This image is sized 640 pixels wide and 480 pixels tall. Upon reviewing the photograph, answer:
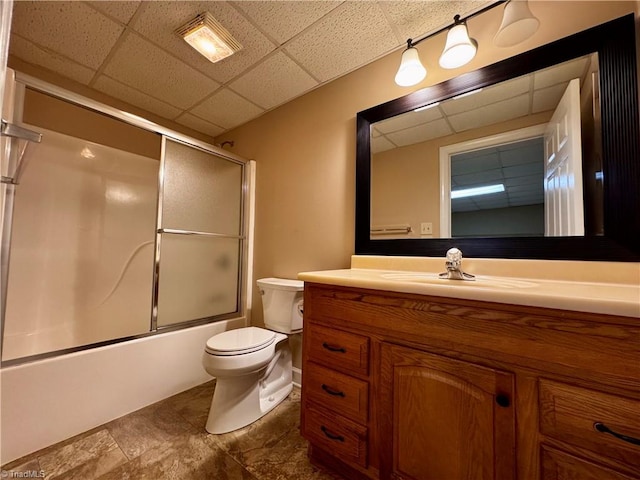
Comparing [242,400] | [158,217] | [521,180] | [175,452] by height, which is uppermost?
[521,180]

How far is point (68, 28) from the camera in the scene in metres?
1.37

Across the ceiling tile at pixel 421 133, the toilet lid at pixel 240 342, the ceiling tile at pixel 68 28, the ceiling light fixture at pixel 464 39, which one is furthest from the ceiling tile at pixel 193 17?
the toilet lid at pixel 240 342

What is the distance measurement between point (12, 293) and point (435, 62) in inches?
113

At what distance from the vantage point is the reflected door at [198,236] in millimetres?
1835

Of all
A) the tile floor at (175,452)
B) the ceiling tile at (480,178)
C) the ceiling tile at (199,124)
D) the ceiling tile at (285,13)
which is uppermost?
the ceiling tile at (285,13)

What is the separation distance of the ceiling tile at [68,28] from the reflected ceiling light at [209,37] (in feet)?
1.22

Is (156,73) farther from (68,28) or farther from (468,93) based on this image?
(468,93)

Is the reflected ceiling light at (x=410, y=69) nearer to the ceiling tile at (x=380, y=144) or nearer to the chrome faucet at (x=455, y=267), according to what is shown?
the ceiling tile at (x=380, y=144)

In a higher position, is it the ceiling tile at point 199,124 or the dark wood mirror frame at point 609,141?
the ceiling tile at point 199,124

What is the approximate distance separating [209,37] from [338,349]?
1739 millimetres

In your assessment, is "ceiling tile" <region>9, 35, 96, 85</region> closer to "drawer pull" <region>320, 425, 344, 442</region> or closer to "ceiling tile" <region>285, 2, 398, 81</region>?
"ceiling tile" <region>285, 2, 398, 81</region>

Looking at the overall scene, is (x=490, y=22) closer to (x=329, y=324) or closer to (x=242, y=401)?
(x=329, y=324)

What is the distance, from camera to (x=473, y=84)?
1.23 m

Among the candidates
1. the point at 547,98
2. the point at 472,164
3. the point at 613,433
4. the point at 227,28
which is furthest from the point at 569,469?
the point at 227,28
